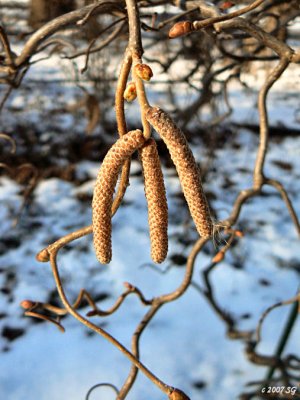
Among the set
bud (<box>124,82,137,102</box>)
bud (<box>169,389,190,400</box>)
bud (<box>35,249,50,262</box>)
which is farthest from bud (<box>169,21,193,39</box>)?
bud (<box>169,389,190,400</box>)

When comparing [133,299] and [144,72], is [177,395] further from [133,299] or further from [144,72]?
[133,299]

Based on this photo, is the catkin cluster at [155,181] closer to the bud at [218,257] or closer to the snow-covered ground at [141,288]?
the bud at [218,257]

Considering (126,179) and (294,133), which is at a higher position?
(126,179)

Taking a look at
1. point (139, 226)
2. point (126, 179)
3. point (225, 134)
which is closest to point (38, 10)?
point (225, 134)

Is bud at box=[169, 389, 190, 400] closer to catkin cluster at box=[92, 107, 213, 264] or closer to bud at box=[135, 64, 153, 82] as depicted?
catkin cluster at box=[92, 107, 213, 264]

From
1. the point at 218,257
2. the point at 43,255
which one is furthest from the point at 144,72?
the point at 218,257

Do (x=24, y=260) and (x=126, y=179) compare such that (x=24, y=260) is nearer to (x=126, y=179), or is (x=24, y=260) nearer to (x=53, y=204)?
(x=53, y=204)
